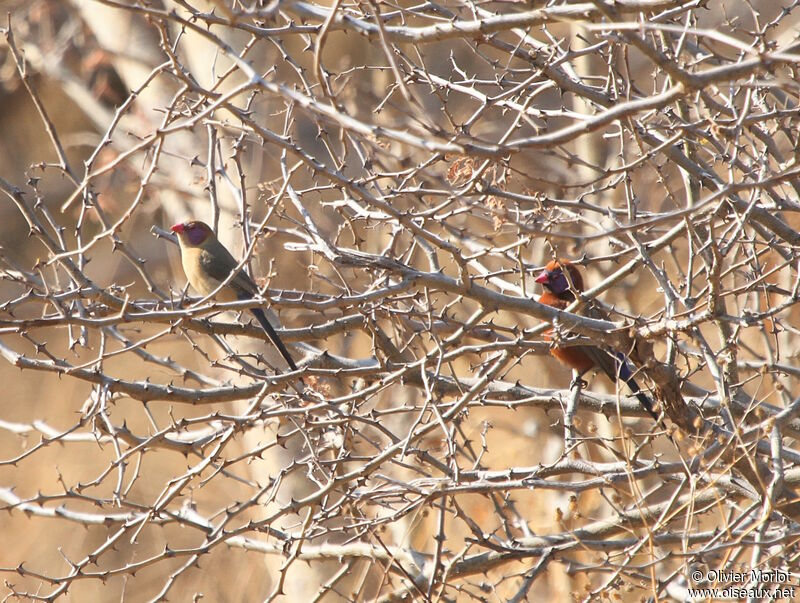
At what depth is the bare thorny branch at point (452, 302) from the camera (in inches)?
108

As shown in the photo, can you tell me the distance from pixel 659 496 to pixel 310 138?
570 cm

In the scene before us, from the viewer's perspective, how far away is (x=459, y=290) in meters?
3.06

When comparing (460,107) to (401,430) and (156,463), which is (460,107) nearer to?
(401,430)

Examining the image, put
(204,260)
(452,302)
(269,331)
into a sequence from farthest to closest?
(204,260)
(269,331)
(452,302)

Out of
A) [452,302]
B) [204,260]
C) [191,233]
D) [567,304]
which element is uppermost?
[191,233]

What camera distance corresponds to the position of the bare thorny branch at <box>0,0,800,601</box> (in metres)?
2.74

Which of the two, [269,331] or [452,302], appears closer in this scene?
[452,302]

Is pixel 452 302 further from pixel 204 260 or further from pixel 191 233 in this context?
pixel 191 233

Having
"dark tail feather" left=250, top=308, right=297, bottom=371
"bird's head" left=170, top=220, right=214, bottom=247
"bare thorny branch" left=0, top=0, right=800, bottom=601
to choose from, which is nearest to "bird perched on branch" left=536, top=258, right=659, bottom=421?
"bare thorny branch" left=0, top=0, right=800, bottom=601

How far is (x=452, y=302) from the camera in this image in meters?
3.87

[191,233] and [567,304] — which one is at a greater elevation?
[191,233]

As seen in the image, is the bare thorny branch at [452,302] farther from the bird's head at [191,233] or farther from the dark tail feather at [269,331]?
the bird's head at [191,233]

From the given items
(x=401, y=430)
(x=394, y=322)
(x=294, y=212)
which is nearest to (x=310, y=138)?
(x=294, y=212)

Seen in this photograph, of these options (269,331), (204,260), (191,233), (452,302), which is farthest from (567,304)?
(191,233)
